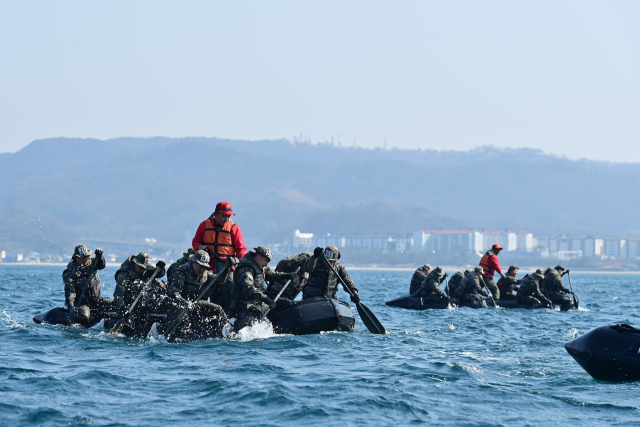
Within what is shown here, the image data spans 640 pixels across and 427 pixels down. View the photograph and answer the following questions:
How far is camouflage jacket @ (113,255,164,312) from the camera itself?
17891 mm

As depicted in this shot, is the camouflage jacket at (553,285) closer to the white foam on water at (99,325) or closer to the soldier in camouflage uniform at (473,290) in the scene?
the soldier in camouflage uniform at (473,290)

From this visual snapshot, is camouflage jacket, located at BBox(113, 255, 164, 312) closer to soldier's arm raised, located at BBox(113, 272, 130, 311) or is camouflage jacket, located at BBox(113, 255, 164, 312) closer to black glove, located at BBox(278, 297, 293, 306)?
soldier's arm raised, located at BBox(113, 272, 130, 311)

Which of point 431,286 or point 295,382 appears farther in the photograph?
point 431,286

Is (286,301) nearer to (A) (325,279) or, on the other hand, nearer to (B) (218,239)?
(A) (325,279)

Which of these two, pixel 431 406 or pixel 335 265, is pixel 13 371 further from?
pixel 335 265

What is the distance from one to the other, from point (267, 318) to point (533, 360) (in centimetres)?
553

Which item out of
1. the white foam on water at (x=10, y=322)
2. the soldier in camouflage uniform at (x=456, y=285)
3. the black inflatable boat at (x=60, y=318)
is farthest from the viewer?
the soldier in camouflage uniform at (x=456, y=285)

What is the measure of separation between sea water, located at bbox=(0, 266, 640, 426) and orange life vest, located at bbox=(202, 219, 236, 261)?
203 centimetres

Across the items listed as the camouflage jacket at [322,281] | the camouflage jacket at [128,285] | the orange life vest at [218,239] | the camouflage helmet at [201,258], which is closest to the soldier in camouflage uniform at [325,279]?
the camouflage jacket at [322,281]

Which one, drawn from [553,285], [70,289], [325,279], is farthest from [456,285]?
[70,289]

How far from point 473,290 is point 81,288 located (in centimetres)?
1568

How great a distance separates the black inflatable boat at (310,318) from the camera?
18000 mm

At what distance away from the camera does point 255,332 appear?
17266mm

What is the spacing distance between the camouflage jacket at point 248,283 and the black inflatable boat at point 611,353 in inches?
254
